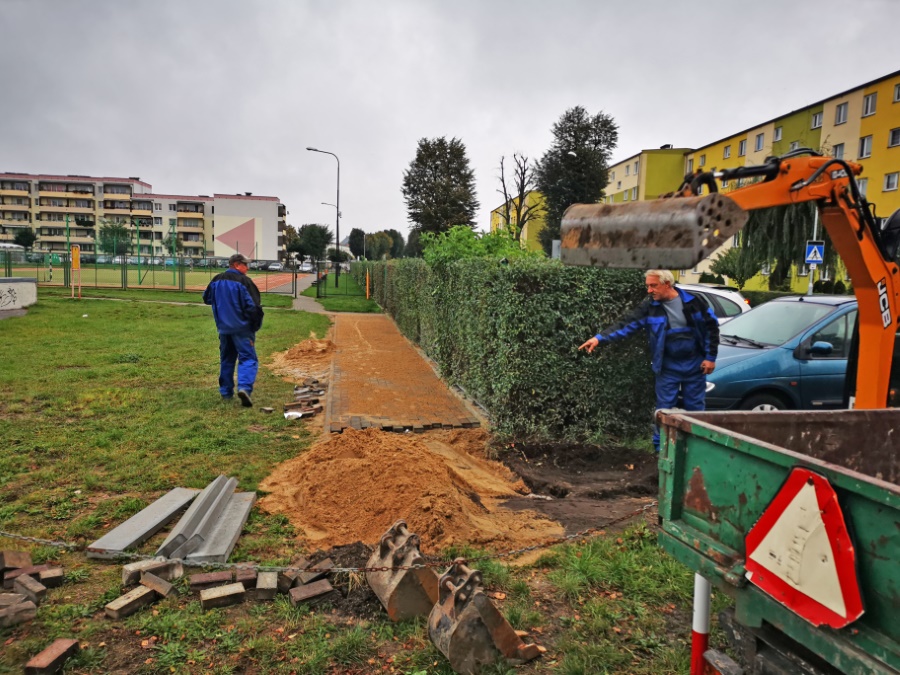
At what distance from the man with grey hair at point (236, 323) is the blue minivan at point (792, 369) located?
6.19 m

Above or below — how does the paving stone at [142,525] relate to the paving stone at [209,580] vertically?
above

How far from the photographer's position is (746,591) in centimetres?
212

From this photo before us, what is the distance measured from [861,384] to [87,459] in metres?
→ 7.02

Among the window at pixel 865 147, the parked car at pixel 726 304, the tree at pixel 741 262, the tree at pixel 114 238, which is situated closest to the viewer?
the parked car at pixel 726 304

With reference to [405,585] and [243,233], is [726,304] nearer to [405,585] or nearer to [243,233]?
[405,585]

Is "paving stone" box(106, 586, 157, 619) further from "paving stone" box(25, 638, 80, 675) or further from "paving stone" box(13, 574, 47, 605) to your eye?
"paving stone" box(13, 574, 47, 605)

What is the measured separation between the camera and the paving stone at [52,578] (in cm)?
374

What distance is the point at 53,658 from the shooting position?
2.95 m

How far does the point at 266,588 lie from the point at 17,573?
1601 mm

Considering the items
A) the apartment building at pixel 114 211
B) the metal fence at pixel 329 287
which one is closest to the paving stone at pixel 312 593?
the metal fence at pixel 329 287

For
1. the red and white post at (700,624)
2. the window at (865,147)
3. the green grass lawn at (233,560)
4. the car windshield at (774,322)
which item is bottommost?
the green grass lawn at (233,560)

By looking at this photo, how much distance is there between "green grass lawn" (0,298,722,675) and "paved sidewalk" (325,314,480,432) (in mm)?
932

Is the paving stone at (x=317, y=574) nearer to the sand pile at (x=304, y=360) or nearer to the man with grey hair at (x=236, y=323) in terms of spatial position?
the man with grey hair at (x=236, y=323)

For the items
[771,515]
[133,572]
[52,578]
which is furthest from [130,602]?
[771,515]
